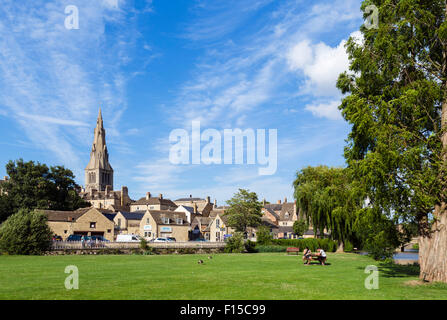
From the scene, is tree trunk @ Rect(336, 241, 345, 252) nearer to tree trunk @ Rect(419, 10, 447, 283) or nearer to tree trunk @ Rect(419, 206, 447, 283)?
tree trunk @ Rect(419, 10, 447, 283)

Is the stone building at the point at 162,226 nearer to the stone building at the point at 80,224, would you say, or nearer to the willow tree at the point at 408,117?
the stone building at the point at 80,224

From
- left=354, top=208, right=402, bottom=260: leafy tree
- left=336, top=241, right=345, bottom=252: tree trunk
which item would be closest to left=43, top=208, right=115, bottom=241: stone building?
left=336, top=241, right=345, bottom=252: tree trunk

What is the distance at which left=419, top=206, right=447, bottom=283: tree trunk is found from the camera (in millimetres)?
17047

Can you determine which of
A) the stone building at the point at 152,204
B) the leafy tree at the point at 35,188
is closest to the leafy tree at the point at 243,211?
the leafy tree at the point at 35,188

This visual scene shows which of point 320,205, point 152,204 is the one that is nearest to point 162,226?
point 320,205

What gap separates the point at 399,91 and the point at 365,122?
10.1 feet

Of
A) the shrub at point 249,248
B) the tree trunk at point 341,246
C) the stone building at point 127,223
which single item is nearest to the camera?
the tree trunk at point 341,246

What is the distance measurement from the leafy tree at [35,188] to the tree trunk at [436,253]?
77.3m

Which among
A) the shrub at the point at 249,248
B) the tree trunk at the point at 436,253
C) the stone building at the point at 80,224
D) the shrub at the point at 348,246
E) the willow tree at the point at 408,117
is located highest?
the willow tree at the point at 408,117

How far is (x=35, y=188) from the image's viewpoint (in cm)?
8294

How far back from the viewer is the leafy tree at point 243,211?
262ft

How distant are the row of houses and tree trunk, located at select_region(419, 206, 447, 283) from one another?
4833 centimetres
